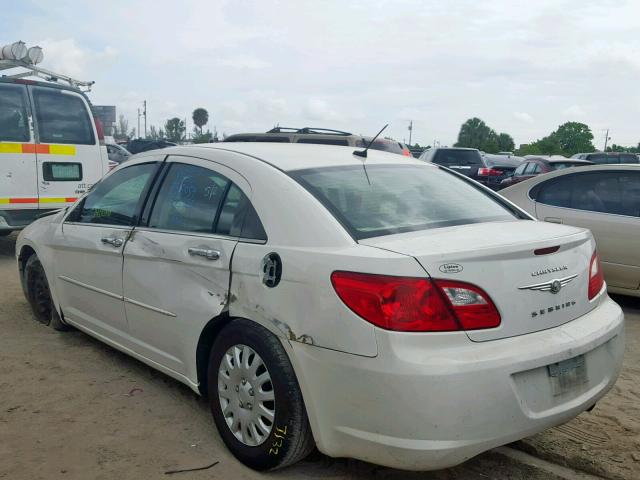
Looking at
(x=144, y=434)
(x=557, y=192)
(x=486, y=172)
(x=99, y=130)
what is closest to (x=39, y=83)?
(x=99, y=130)

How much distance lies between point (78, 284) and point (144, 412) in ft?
3.84

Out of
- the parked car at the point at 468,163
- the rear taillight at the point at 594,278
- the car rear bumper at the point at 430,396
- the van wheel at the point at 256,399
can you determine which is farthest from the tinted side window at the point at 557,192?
the parked car at the point at 468,163

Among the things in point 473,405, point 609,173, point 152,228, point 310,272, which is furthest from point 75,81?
point 473,405

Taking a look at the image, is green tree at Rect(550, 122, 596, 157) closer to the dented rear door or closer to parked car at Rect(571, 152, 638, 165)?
parked car at Rect(571, 152, 638, 165)

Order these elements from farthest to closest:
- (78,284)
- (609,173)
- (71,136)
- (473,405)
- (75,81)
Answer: (75,81)
(71,136)
(609,173)
(78,284)
(473,405)

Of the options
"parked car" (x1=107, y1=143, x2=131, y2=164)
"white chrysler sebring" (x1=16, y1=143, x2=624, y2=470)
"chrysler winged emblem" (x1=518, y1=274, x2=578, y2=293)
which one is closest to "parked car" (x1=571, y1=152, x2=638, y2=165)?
"parked car" (x1=107, y1=143, x2=131, y2=164)

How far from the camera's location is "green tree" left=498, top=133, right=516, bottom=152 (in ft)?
269

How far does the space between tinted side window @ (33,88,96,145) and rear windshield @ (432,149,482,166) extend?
1103 cm

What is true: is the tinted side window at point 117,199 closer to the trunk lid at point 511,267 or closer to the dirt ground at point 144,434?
the dirt ground at point 144,434

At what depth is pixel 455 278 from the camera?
2.44m

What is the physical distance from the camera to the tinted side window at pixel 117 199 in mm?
3861

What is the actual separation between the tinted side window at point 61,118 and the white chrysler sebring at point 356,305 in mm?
4818

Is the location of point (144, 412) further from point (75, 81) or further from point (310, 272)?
point (75, 81)

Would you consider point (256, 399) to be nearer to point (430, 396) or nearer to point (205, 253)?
point (205, 253)
